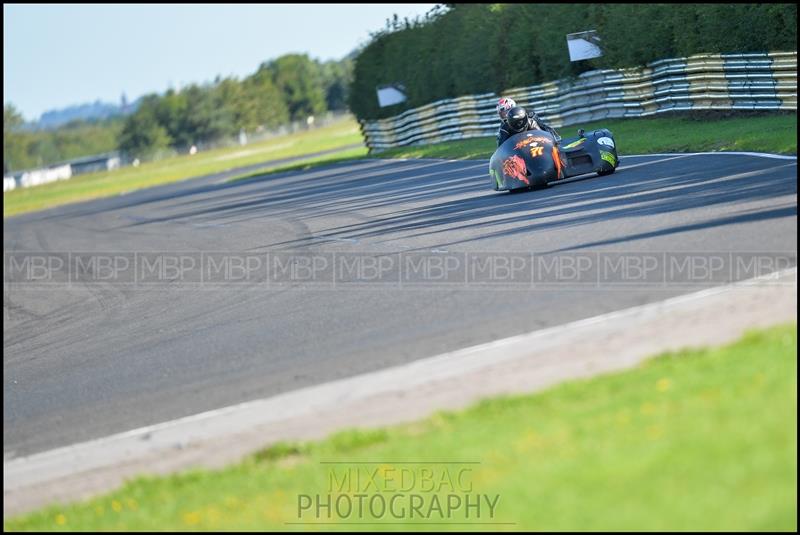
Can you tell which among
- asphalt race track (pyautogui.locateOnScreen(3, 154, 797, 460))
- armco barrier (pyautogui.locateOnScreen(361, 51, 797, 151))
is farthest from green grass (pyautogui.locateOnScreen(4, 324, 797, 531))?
armco barrier (pyautogui.locateOnScreen(361, 51, 797, 151))

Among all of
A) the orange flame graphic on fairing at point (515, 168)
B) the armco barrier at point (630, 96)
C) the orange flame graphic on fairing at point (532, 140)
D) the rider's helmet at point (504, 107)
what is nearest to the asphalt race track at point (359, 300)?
the orange flame graphic on fairing at point (515, 168)

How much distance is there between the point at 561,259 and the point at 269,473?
5473mm

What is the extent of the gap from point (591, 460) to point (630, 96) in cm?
2575

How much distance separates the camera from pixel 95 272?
20.3m

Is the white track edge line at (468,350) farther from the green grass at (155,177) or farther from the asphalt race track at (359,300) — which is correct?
the green grass at (155,177)

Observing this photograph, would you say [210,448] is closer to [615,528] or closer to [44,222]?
[615,528]

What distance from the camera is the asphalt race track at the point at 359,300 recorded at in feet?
29.5

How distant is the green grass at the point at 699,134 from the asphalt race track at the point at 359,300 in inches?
31.1

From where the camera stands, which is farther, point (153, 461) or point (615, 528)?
point (153, 461)

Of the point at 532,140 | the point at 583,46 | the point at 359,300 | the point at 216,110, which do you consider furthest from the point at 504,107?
the point at 216,110

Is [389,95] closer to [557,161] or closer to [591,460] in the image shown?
[557,161]

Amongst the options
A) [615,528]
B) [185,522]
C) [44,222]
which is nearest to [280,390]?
[185,522]

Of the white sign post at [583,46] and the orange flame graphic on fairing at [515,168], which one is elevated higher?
→ the white sign post at [583,46]

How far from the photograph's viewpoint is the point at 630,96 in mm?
30188
